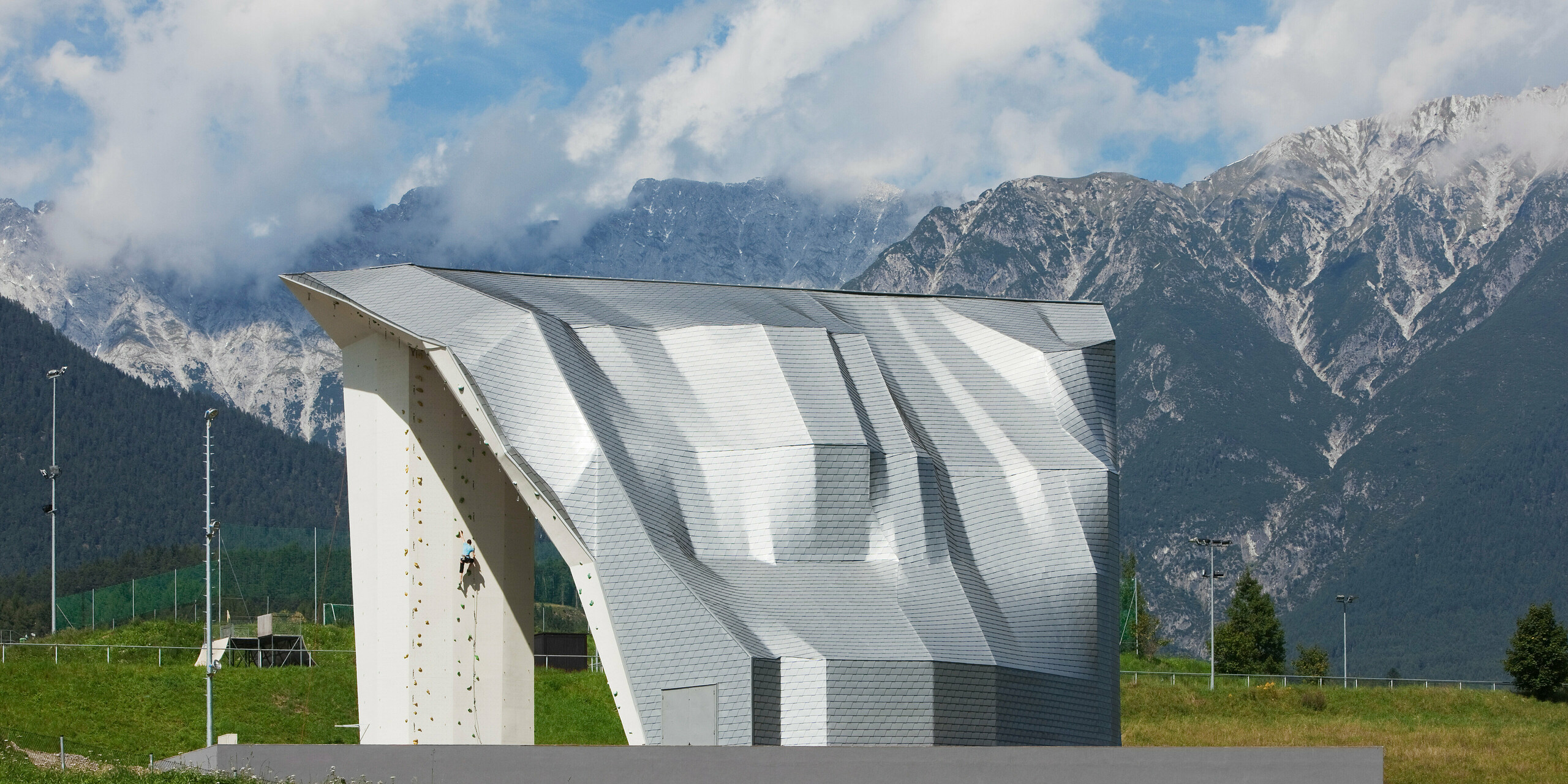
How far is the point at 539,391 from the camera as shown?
34125 millimetres

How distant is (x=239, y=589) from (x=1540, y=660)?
2137 inches

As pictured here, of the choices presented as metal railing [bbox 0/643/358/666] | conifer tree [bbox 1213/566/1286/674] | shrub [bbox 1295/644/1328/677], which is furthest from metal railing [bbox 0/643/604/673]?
shrub [bbox 1295/644/1328/677]

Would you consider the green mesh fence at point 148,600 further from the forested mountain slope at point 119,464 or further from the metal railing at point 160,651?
the forested mountain slope at point 119,464

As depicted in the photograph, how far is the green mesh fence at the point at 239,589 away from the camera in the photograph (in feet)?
213

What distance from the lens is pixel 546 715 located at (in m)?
49.8

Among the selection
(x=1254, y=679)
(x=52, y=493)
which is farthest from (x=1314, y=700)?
(x=52, y=493)

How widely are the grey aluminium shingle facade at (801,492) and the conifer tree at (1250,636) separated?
53.3 m

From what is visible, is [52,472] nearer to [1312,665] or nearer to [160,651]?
[160,651]

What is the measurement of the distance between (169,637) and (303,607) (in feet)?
36.4

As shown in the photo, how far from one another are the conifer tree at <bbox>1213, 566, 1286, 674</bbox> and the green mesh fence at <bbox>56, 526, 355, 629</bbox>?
4484 cm

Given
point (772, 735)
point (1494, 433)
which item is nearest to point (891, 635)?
point (772, 735)

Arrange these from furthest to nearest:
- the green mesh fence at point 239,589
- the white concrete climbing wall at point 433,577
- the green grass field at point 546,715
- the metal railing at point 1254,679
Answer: the metal railing at point 1254,679, the green mesh fence at point 239,589, the green grass field at point 546,715, the white concrete climbing wall at point 433,577

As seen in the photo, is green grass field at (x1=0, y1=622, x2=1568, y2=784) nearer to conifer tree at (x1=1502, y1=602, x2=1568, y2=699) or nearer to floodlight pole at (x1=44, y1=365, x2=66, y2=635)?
conifer tree at (x1=1502, y1=602, x2=1568, y2=699)

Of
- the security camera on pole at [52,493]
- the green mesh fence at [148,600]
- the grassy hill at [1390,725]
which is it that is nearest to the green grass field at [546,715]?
the grassy hill at [1390,725]
